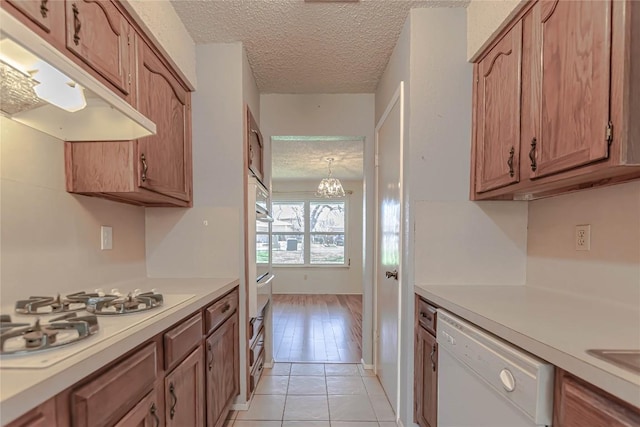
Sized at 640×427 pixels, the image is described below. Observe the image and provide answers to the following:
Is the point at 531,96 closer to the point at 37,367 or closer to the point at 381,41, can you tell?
the point at 381,41

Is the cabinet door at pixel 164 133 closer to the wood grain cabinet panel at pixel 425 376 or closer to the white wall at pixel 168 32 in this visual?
the white wall at pixel 168 32

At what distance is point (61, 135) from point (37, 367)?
1.09 m

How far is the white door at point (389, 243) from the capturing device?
76.5 inches

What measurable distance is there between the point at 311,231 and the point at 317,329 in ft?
9.42

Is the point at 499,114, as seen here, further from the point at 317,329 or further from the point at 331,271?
the point at 331,271

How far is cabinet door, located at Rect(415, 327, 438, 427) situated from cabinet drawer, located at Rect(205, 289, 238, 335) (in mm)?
1036

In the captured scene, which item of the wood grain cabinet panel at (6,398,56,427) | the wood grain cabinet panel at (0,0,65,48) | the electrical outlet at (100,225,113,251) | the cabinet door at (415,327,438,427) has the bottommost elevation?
the cabinet door at (415,327,438,427)

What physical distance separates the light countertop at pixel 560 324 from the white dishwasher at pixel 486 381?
4 centimetres

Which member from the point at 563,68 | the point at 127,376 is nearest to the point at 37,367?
the point at 127,376

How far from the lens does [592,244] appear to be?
52.2 inches

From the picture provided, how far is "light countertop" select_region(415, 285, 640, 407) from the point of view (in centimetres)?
67

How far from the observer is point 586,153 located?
40.1 inches

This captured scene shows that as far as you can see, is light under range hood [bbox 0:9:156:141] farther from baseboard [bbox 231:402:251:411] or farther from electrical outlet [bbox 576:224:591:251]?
electrical outlet [bbox 576:224:591:251]

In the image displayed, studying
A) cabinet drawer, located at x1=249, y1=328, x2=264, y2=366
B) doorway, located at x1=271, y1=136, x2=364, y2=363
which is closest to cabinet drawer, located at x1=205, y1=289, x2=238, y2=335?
cabinet drawer, located at x1=249, y1=328, x2=264, y2=366
